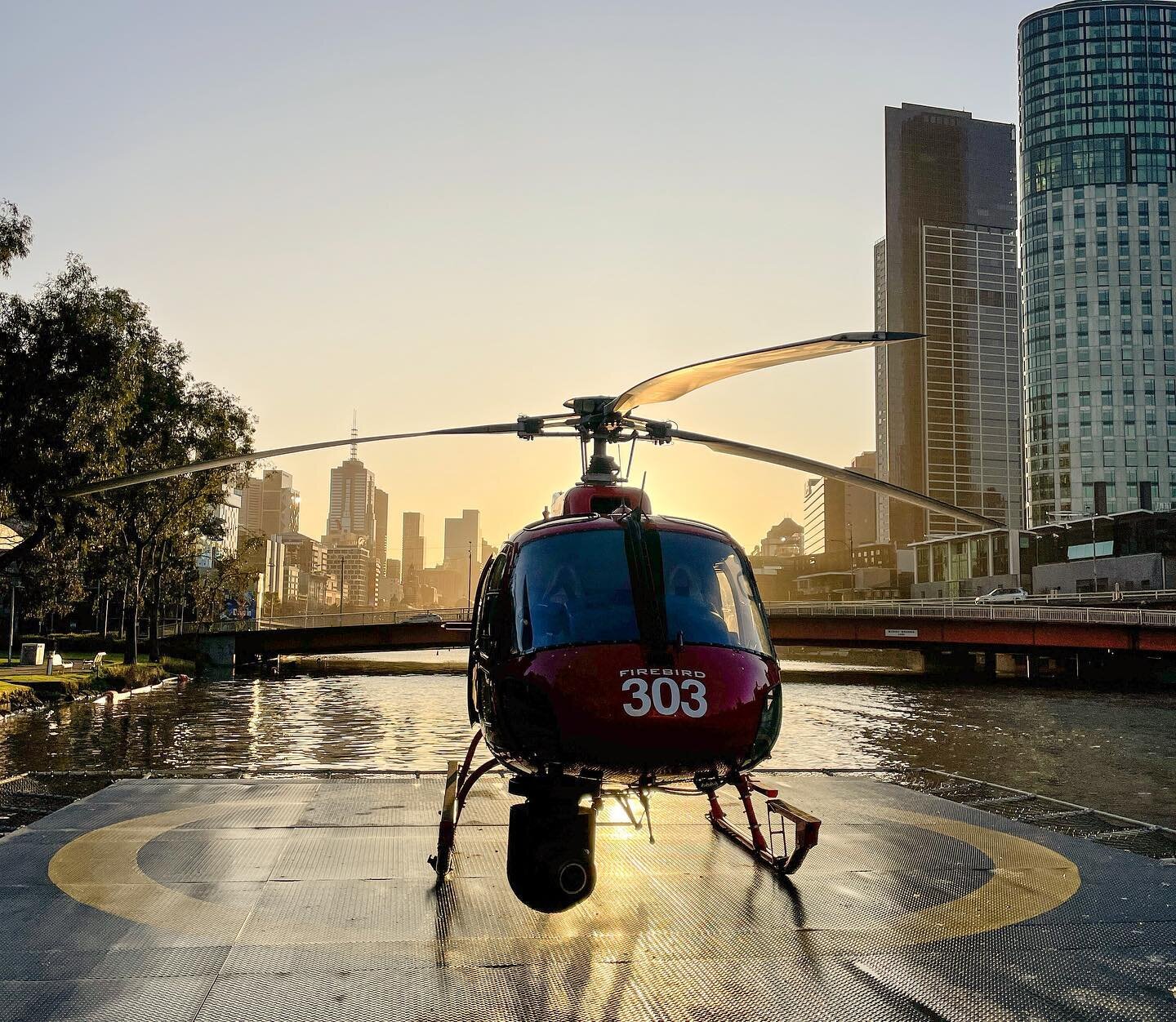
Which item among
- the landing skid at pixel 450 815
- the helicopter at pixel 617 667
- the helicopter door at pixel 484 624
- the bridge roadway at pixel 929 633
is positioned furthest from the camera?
the bridge roadway at pixel 929 633

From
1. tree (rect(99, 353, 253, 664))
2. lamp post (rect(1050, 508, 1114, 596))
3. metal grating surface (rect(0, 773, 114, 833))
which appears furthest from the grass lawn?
lamp post (rect(1050, 508, 1114, 596))

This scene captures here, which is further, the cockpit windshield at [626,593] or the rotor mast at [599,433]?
the rotor mast at [599,433]

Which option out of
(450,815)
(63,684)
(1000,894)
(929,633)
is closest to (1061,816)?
(1000,894)

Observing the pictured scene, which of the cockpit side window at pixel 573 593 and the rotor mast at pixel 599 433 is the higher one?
the rotor mast at pixel 599 433

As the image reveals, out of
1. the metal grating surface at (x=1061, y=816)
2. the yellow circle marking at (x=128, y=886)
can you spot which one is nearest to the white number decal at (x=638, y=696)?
the yellow circle marking at (x=128, y=886)

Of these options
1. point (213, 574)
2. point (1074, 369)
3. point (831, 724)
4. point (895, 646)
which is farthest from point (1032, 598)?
point (1074, 369)

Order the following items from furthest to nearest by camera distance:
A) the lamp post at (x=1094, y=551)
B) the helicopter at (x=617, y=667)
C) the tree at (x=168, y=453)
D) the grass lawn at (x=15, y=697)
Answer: the lamp post at (x=1094, y=551) < the tree at (x=168, y=453) < the grass lawn at (x=15, y=697) < the helicopter at (x=617, y=667)

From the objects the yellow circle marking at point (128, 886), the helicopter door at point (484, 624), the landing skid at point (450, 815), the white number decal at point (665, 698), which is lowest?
the yellow circle marking at point (128, 886)

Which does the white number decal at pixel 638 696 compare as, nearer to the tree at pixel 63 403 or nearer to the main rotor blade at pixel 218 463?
the main rotor blade at pixel 218 463
